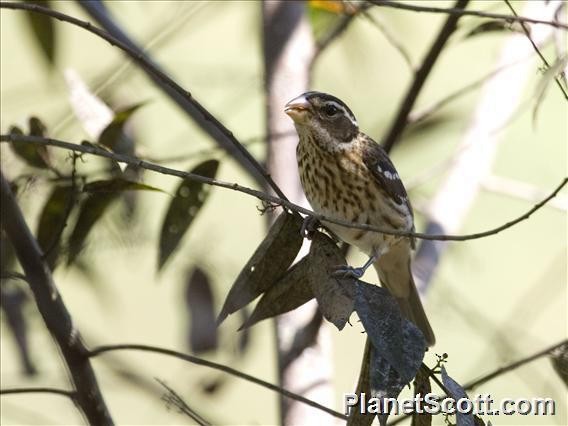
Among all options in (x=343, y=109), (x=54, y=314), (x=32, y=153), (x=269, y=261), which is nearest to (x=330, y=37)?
(x=343, y=109)

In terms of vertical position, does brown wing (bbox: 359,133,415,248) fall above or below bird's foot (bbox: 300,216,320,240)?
above

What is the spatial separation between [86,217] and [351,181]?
2.97 feet

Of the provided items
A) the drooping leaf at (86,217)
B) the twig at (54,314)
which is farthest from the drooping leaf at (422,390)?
the drooping leaf at (86,217)

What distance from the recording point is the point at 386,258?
3.66 m

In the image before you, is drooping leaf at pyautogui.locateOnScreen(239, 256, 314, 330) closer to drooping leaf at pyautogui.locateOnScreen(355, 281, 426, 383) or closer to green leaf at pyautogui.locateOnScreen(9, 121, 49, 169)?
drooping leaf at pyautogui.locateOnScreen(355, 281, 426, 383)

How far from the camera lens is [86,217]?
8.70 feet

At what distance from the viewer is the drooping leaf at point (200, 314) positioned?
139 inches

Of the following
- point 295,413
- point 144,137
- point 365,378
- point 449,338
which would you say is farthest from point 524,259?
point 365,378

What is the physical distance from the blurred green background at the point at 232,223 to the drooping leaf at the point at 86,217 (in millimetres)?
129

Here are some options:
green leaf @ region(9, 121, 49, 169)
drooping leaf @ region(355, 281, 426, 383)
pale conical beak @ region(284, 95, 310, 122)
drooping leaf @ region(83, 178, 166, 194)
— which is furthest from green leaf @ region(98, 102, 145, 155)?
drooping leaf @ region(355, 281, 426, 383)

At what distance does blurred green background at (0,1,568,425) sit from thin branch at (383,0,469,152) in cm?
29

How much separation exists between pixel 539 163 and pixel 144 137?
62.2 inches

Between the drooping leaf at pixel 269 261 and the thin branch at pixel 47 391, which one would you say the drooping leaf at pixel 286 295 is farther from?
the thin branch at pixel 47 391

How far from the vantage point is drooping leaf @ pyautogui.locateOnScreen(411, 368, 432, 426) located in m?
1.98
